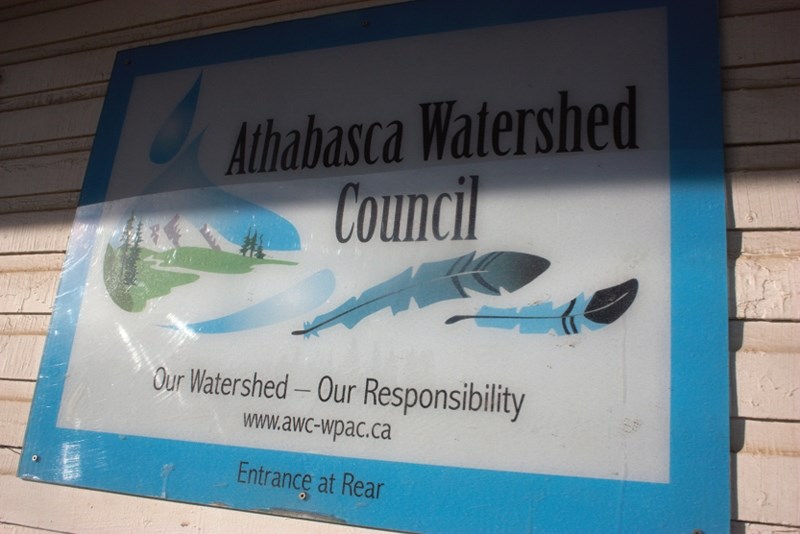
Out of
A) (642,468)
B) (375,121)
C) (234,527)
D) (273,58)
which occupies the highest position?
(273,58)

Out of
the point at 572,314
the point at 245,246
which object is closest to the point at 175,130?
the point at 245,246

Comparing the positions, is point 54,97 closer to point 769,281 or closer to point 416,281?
point 416,281

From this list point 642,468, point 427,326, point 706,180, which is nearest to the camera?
point 642,468

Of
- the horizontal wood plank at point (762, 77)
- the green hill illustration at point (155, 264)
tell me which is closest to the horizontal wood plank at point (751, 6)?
the horizontal wood plank at point (762, 77)

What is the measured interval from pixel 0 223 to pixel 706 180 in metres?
2.12

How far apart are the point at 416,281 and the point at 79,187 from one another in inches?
47.3

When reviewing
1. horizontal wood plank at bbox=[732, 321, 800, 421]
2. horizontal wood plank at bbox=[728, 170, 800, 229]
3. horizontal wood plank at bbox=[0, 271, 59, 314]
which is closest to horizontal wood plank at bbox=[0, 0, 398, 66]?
horizontal wood plank at bbox=[0, 271, 59, 314]

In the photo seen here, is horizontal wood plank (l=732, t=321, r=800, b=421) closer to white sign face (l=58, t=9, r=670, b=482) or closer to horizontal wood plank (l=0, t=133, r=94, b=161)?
white sign face (l=58, t=9, r=670, b=482)

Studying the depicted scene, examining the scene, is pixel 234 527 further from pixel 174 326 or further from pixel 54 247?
pixel 54 247

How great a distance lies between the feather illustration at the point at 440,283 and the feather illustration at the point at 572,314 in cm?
6

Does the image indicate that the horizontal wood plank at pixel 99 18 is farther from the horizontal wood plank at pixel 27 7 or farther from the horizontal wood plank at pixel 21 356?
the horizontal wood plank at pixel 21 356

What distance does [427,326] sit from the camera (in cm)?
160

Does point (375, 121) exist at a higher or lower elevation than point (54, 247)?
higher

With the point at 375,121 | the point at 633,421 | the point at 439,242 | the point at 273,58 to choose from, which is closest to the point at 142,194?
the point at 273,58
